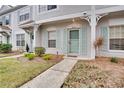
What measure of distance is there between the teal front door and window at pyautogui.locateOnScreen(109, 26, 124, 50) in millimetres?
2811

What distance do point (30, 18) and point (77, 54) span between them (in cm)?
863

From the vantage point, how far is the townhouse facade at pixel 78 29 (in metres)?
10.3

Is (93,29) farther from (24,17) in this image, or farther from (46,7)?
(24,17)

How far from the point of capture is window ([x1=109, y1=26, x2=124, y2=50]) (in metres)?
10.2

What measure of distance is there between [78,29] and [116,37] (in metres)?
3.13

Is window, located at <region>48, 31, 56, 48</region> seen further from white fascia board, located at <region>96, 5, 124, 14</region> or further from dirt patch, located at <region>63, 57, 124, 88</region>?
dirt patch, located at <region>63, 57, 124, 88</region>

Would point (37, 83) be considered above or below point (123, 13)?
below

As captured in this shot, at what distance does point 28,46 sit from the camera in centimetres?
1802

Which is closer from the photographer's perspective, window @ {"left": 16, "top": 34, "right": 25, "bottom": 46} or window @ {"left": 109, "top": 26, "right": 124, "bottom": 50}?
window @ {"left": 109, "top": 26, "right": 124, "bottom": 50}

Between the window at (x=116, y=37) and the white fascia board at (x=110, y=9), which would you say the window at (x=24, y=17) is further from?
the window at (x=116, y=37)

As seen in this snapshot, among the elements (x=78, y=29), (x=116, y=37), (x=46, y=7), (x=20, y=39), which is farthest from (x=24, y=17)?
(x=116, y=37)

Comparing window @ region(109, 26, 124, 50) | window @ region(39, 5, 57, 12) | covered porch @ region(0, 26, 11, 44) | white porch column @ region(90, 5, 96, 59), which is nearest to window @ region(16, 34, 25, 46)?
covered porch @ region(0, 26, 11, 44)

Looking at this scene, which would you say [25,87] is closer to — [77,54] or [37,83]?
[37,83]
